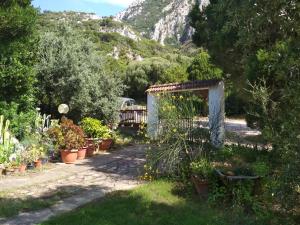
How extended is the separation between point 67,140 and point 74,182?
127 inches

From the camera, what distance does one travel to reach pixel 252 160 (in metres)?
10.9

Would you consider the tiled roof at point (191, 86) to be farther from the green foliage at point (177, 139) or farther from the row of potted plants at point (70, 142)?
the green foliage at point (177, 139)

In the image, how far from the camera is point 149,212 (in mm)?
7148

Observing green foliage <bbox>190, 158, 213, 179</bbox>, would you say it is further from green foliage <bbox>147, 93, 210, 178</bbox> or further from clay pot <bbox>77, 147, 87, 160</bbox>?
clay pot <bbox>77, 147, 87, 160</bbox>

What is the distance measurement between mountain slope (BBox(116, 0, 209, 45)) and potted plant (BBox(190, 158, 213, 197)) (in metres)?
81.0

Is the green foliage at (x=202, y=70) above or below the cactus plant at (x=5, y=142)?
above

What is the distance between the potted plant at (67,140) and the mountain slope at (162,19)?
7675 cm

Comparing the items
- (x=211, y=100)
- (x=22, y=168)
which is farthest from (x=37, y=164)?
(x=211, y=100)

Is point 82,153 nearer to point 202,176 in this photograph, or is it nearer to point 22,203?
point 22,203

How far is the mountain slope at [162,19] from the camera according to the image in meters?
92.6

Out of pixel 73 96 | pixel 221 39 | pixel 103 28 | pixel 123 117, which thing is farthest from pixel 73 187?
pixel 103 28

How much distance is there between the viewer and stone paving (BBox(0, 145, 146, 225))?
748 cm

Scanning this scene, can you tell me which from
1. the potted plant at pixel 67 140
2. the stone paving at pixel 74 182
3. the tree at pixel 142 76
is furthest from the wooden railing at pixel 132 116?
the tree at pixel 142 76

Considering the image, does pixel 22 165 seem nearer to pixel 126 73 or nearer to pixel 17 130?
pixel 17 130
